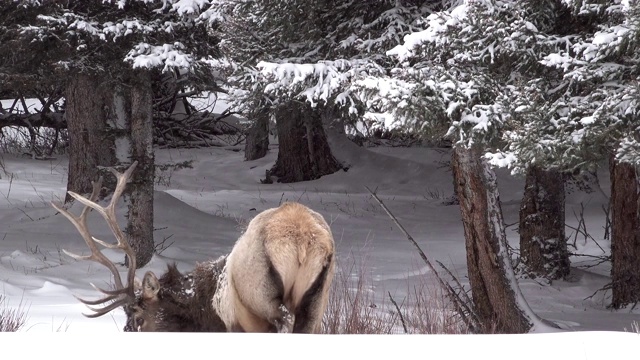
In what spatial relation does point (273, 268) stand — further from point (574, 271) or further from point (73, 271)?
point (574, 271)

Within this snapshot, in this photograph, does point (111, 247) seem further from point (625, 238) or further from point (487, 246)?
point (625, 238)

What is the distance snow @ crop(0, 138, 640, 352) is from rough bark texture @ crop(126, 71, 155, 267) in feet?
0.94

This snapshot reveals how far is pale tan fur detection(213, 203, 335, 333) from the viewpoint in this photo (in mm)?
4816

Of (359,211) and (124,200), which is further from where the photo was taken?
Answer: (359,211)

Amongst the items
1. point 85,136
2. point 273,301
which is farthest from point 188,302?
point 85,136

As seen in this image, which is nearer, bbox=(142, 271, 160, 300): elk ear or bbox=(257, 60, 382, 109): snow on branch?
bbox=(142, 271, 160, 300): elk ear

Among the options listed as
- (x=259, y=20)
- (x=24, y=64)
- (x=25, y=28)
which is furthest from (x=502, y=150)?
(x=24, y=64)

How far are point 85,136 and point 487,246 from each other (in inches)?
224

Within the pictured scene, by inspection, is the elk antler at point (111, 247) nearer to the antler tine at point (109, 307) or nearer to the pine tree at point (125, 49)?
the antler tine at point (109, 307)

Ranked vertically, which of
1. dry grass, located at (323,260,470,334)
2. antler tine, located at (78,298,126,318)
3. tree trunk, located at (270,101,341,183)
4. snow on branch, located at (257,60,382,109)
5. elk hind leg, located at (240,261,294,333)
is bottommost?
dry grass, located at (323,260,470,334)

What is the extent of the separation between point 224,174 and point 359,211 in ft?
17.3

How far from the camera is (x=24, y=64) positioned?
913 cm

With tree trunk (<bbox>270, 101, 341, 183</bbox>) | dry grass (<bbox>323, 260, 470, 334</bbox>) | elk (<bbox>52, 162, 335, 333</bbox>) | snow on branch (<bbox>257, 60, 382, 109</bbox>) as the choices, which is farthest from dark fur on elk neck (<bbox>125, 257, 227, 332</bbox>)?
tree trunk (<bbox>270, 101, 341, 183</bbox>)

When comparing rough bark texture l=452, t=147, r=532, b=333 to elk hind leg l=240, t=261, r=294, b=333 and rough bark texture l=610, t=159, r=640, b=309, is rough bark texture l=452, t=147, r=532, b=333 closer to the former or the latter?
rough bark texture l=610, t=159, r=640, b=309
